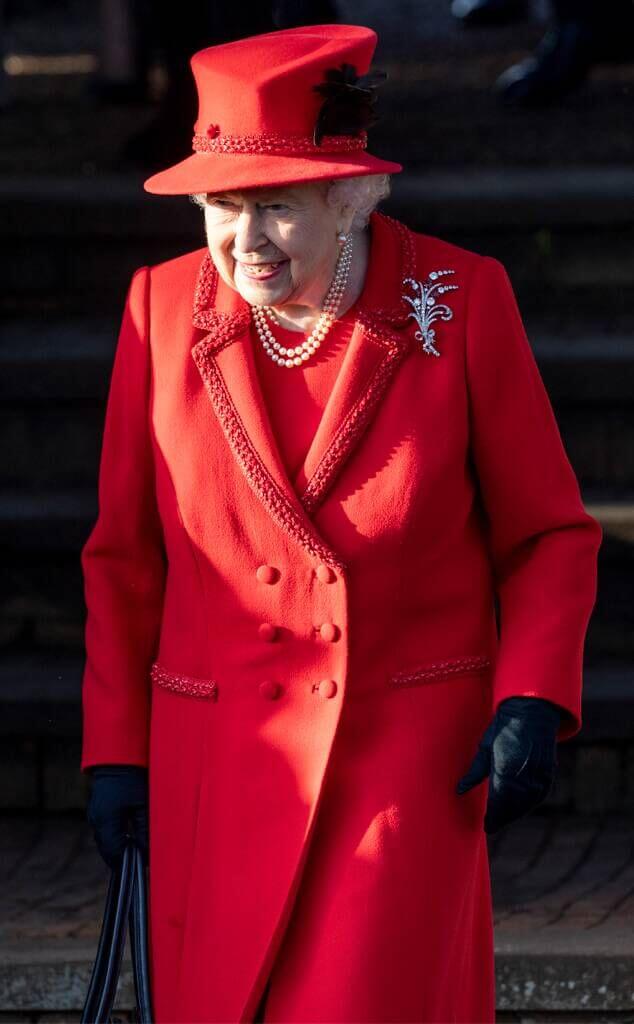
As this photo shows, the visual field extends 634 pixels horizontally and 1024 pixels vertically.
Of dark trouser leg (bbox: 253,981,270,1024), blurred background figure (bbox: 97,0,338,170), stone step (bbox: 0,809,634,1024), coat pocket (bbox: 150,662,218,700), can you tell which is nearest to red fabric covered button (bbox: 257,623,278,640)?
coat pocket (bbox: 150,662,218,700)

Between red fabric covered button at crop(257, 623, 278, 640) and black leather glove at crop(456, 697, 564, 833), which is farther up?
red fabric covered button at crop(257, 623, 278, 640)

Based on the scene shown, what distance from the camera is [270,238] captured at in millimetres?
2840

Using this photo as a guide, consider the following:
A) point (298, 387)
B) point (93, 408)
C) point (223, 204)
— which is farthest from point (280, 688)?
point (93, 408)

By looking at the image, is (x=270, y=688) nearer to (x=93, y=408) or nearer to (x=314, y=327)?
(x=314, y=327)

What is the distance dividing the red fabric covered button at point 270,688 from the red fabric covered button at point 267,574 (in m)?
0.15

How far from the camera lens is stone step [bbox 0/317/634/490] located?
5.75m

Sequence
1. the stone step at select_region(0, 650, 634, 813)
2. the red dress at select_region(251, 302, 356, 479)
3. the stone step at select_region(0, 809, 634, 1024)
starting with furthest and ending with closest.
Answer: the stone step at select_region(0, 650, 634, 813) → the stone step at select_region(0, 809, 634, 1024) → the red dress at select_region(251, 302, 356, 479)

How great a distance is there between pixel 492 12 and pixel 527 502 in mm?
7995

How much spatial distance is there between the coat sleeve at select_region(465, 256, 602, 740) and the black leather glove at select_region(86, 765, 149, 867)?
1.88ft

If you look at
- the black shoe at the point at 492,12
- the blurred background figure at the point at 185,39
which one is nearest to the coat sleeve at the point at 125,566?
the blurred background figure at the point at 185,39

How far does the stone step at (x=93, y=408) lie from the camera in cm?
575

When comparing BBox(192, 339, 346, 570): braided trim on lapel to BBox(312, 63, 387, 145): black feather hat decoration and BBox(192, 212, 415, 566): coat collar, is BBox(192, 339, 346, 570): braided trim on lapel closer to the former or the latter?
BBox(192, 212, 415, 566): coat collar

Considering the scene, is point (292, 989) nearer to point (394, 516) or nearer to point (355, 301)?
point (394, 516)

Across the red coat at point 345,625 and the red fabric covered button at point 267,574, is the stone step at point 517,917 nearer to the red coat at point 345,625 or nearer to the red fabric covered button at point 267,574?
the red coat at point 345,625
